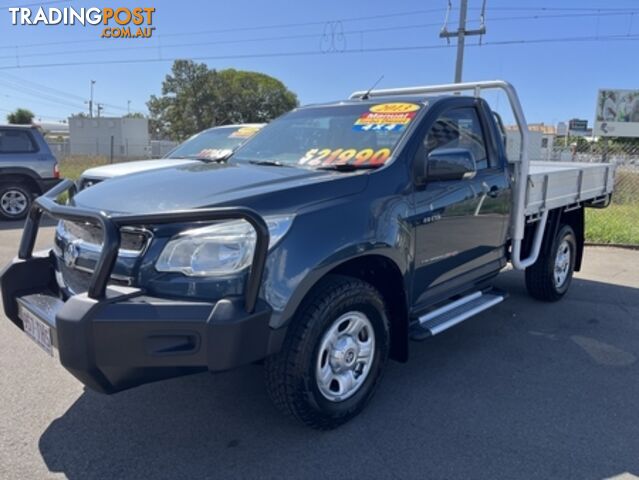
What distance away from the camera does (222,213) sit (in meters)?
2.30

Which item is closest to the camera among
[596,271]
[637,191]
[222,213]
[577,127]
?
[222,213]

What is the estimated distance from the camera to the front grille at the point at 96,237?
2.55 metres

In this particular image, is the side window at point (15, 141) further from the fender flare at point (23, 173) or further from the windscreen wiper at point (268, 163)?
the windscreen wiper at point (268, 163)

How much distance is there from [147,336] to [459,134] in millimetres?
2740

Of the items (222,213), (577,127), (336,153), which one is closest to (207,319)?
(222,213)

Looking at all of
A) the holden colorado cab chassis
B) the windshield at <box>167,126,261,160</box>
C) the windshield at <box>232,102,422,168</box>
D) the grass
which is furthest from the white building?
the holden colorado cab chassis

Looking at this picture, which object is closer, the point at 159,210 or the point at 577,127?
the point at 159,210

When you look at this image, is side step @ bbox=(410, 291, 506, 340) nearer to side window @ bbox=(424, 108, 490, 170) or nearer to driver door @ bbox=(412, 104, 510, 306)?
driver door @ bbox=(412, 104, 510, 306)

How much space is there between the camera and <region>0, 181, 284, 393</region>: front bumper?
2.30 meters

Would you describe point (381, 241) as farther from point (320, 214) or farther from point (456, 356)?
point (456, 356)

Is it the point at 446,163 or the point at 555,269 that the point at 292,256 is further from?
the point at 555,269

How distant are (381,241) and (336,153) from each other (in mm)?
837

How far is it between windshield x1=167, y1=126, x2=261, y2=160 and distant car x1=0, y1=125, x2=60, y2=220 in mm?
3806

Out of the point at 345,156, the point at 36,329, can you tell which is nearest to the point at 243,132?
the point at 345,156
